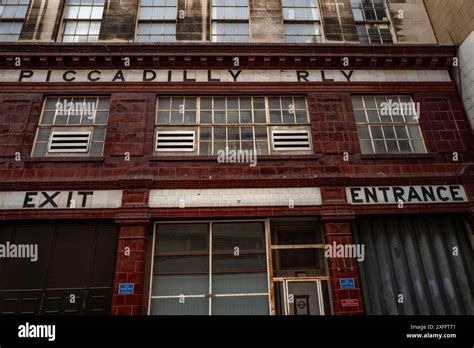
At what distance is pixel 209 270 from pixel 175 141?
3.81 metres

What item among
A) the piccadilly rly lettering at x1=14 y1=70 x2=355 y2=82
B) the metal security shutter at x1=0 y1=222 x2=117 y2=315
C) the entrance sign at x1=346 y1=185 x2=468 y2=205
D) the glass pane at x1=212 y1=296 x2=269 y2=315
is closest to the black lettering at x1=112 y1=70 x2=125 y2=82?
the piccadilly rly lettering at x1=14 y1=70 x2=355 y2=82

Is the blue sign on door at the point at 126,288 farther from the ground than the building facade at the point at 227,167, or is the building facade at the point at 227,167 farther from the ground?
the building facade at the point at 227,167

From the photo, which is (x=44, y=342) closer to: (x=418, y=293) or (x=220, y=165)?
(x=220, y=165)

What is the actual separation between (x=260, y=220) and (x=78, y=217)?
4.74 meters

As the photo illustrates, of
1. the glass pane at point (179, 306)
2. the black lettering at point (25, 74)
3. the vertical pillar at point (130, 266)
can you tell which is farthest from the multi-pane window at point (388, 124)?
the black lettering at point (25, 74)

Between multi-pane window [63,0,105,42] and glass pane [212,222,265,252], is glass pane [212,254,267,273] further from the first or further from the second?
multi-pane window [63,0,105,42]

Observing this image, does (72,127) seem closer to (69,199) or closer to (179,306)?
(69,199)

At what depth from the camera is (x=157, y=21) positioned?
1242 centimetres

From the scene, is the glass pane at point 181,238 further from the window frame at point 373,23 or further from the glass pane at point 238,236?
the window frame at point 373,23

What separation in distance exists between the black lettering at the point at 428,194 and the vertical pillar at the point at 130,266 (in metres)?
7.48

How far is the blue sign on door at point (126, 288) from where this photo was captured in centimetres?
851

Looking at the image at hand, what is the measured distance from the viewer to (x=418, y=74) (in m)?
11.5

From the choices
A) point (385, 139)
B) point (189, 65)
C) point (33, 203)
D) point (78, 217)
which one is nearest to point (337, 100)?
point (385, 139)

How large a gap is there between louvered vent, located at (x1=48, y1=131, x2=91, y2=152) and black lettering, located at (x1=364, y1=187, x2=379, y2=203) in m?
7.88
